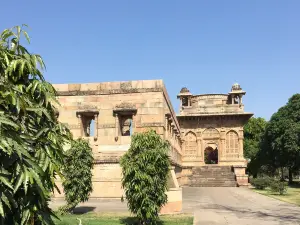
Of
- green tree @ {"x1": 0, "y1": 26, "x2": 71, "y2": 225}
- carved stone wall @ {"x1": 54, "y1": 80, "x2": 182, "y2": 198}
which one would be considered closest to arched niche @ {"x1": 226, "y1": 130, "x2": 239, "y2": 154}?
carved stone wall @ {"x1": 54, "y1": 80, "x2": 182, "y2": 198}

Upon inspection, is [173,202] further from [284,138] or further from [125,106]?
[284,138]

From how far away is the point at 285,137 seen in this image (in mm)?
32750

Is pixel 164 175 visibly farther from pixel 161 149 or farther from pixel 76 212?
pixel 76 212

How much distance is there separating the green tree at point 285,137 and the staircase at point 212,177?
18.0 feet

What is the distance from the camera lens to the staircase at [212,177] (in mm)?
30438

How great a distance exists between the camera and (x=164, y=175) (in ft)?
29.0

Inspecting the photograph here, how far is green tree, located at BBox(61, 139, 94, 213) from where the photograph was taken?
11.1 meters

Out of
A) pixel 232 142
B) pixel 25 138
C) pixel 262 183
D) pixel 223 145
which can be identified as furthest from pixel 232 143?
pixel 25 138

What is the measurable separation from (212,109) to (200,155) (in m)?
5.47

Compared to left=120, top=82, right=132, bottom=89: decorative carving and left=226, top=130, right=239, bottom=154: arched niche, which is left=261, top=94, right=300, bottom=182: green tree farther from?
left=120, top=82, right=132, bottom=89: decorative carving

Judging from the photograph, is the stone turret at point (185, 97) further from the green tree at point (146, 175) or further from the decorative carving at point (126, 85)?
the green tree at point (146, 175)

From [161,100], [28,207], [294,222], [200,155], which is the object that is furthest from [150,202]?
[200,155]

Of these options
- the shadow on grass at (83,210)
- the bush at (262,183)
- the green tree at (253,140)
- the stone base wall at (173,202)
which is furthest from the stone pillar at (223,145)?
the shadow on grass at (83,210)

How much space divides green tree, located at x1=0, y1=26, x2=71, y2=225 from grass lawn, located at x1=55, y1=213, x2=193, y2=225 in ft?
21.8
